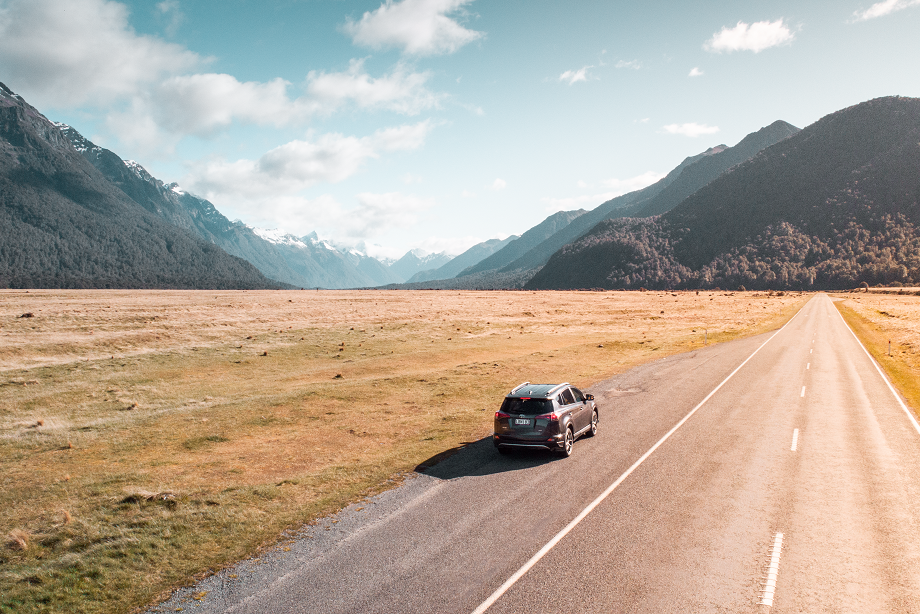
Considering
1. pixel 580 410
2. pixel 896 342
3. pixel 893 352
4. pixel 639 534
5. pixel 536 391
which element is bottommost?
pixel 893 352

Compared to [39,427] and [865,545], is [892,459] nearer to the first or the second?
[865,545]

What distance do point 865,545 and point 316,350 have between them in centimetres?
3894

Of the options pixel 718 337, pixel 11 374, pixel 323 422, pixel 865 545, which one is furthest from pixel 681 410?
pixel 11 374

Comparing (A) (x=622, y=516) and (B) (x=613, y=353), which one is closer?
(A) (x=622, y=516)

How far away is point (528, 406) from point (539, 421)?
2.21 feet

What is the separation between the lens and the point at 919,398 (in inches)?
934

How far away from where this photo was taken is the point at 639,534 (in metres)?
10.1

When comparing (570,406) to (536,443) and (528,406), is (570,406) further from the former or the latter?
(536,443)

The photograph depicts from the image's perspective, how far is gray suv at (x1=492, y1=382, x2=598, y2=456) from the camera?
1503 cm

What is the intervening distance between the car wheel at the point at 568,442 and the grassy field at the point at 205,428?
3790 mm

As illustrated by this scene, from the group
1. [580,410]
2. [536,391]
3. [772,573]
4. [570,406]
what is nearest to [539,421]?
[536,391]

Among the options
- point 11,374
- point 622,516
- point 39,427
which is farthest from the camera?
point 11,374

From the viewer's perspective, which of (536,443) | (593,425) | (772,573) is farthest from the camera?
(593,425)

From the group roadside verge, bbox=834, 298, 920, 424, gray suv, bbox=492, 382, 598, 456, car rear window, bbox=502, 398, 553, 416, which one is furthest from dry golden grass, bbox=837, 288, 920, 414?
car rear window, bbox=502, 398, 553, 416
